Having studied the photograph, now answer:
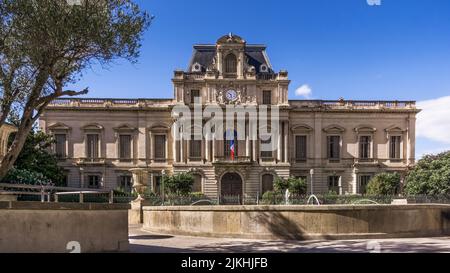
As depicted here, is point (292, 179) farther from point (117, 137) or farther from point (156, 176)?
point (117, 137)

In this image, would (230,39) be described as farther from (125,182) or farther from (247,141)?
(125,182)

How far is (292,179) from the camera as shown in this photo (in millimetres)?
43625

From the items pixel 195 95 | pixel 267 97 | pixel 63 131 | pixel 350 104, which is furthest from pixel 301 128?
pixel 63 131

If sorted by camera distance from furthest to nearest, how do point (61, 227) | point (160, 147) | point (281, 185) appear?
1. point (160, 147)
2. point (281, 185)
3. point (61, 227)

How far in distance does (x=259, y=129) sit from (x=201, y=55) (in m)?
10.6

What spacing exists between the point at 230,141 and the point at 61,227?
37.7m

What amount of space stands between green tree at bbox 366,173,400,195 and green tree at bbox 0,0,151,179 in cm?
3555

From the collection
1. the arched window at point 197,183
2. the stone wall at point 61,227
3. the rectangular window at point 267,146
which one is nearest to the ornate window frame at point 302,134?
the rectangular window at point 267,146

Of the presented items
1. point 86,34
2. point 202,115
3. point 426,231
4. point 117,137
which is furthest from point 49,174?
point 426,231

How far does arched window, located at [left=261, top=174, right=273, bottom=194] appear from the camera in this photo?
4716 cm

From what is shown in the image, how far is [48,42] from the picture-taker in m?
12.3

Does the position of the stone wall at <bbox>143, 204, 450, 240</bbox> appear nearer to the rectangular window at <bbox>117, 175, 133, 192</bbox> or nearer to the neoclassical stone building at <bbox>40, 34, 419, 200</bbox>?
the neoclassical stone building at <bbox>40, 34, 419, 200</bbox>

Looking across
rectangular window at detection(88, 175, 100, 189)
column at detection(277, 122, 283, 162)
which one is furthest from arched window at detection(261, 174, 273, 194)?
rectangular window at detection(88, 175, 100, 189)

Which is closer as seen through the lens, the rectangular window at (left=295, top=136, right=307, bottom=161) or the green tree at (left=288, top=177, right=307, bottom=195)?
the green tree at (left=288, top=177, right=307, bottom=195)
